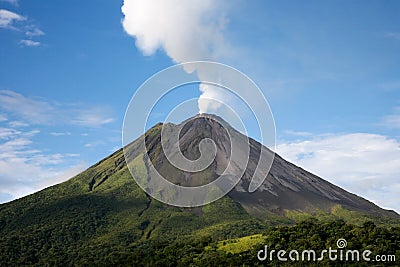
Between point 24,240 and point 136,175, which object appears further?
point 136,175

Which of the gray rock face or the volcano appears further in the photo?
the gray rock face

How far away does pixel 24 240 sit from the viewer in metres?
91.2

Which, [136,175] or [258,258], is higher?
[136,175]

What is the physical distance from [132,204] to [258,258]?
2933 inches

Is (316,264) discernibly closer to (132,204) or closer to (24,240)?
(24,240)

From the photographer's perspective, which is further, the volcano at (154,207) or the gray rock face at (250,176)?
the gray rock face at (250,176)

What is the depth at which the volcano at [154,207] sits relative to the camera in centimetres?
8950

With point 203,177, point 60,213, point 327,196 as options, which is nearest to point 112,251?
point 60,213

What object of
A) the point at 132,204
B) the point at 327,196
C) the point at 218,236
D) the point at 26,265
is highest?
the point at 327,196

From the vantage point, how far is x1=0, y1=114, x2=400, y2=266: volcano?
89500 millimetres

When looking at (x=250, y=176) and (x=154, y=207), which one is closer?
(x=154, y=207)

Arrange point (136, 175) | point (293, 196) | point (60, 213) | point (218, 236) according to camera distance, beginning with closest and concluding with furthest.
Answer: point (218, 236), point (60, 213), point (293, 196), point (136, 175)

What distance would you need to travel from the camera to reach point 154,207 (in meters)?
113

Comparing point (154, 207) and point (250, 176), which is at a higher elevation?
point (250, 176)
